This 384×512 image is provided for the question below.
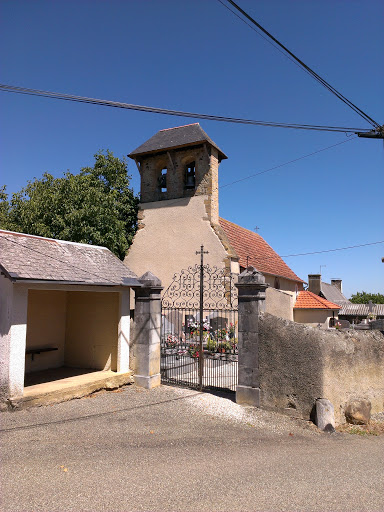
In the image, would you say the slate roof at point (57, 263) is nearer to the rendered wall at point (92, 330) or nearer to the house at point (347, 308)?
the rendered wall at point (92, 330)

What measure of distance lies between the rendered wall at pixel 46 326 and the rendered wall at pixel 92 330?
0.18m

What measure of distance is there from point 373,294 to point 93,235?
59177 millimetres

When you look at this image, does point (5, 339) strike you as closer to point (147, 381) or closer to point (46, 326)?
point (46, 326)

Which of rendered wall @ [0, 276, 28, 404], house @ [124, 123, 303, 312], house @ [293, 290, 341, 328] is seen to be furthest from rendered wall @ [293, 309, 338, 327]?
rendered wall @ [0, 276, 28, 404]

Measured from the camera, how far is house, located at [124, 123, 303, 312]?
15914mm

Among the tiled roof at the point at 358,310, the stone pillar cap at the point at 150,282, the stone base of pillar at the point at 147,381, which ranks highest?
the stone pillar cap at the point at 150,282

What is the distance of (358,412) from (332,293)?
133ft

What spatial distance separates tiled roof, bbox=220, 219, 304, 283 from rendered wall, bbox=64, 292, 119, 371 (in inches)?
335

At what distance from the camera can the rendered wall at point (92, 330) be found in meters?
8.84

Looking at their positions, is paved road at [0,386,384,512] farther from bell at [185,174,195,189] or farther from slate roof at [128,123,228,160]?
slate roof at [128,123,228,160]

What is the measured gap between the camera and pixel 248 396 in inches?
271

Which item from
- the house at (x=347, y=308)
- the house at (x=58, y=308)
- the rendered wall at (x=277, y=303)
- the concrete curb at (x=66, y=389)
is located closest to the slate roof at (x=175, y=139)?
the rendered wall at (x=277, y=303)

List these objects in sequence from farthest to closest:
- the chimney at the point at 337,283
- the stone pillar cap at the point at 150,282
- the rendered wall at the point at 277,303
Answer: the chimney at the point at 337,283 < the rendered wall at the point at 277,303 < the stone pillar cap at the point at 150,282

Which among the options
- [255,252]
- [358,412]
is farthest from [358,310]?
[358,412]
